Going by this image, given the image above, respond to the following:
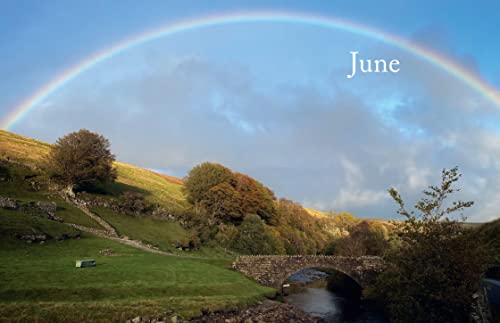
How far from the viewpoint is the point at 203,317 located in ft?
95.1

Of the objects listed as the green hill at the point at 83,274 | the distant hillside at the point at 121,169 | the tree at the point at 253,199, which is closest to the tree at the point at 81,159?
the green hill at the point at 83,274

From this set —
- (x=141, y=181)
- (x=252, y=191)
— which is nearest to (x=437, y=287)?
(x=252, y=191)

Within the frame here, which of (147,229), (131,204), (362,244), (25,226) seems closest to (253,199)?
(362,244)

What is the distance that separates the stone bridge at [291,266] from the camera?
5147cm

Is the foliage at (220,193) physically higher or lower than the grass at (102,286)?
higher

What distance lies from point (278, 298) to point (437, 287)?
2919 cm

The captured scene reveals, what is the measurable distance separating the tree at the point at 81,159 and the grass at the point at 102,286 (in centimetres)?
2704

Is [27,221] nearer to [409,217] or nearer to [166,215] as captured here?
[166,215]

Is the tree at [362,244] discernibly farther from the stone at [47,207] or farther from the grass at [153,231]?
the stone at [47,207]

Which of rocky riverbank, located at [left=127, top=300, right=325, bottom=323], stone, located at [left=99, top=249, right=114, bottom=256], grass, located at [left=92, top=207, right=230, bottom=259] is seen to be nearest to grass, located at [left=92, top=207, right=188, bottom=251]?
grass, located at [left=92, top=207, right=230, bottom=259]

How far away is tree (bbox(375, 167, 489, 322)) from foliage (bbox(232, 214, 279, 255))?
62870mm

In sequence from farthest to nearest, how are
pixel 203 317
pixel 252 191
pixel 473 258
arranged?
pixel 252 191
pixel 203 317
pixel 473 258

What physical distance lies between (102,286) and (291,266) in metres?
32.1

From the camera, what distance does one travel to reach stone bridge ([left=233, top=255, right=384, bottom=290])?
51.5 metres
